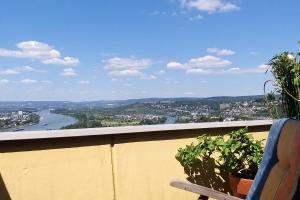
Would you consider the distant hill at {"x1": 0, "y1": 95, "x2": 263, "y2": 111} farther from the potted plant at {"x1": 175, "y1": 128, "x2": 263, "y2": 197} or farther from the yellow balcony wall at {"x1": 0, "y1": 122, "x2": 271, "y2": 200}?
the yellow balcony wall at {"x1": 0, "y1": 122, "x2": 271, "y2": 200}

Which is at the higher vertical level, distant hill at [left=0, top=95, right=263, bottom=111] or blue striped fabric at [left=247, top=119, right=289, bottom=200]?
distant hill at [left=0, top=95, right=263, bottom=111]

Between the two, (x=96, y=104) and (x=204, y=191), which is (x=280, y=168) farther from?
(x=96, y=104)

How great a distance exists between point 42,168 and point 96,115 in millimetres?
950

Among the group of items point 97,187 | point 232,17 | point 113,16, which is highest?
point 113,16

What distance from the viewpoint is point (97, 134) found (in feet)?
10.4

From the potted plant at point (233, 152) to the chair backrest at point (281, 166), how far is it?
100cm

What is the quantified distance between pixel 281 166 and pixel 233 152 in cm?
121

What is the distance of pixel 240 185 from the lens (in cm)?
315

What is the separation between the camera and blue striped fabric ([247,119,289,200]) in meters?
2.20

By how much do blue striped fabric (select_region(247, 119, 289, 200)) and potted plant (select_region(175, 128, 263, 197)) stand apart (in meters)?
0.99

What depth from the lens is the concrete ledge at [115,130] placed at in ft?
9.64

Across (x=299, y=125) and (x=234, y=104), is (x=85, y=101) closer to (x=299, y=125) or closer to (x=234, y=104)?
(x=234, y=104)

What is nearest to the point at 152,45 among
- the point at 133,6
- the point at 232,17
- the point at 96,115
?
the point at 133,6

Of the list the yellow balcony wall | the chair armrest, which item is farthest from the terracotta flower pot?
the chair armrest
